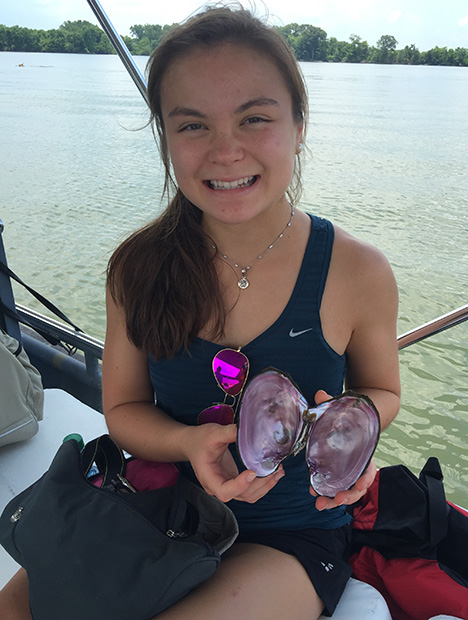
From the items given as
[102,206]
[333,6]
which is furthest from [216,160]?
[102,206]

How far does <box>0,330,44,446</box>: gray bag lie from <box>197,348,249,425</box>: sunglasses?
0.69 m

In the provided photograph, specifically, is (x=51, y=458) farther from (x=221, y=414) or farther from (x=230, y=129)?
(x=230, y=129)

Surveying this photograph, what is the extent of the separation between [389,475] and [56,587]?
0.69m

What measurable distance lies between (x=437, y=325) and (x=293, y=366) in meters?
0.59

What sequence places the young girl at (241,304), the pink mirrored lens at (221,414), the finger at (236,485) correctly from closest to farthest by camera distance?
the finger at (236,485) → the young girl at (241,304) → the pink mirrored lens at (221,414)

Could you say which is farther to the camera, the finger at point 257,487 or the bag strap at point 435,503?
the bag strap at point 435,503

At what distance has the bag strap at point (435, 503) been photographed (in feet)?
3.36

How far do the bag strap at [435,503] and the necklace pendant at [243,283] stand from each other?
54cm

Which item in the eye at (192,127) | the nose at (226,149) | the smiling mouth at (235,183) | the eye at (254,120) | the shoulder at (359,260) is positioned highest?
the eye at (254,120)

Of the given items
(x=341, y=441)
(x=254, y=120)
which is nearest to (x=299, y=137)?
(x=254, y=120)

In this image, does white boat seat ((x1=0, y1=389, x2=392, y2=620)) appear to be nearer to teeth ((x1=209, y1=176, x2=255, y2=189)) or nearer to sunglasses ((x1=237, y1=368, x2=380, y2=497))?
sunglasses ((x1=237, y1=368, x2=380, y2=497))

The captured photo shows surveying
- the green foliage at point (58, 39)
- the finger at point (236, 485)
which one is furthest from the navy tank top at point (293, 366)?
the green foliage at point (58, 39)

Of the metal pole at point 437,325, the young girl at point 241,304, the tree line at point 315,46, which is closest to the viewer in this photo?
the young girl at point 241,304

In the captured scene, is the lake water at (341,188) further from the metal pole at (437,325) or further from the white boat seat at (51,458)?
the metal pole at (437,325)
